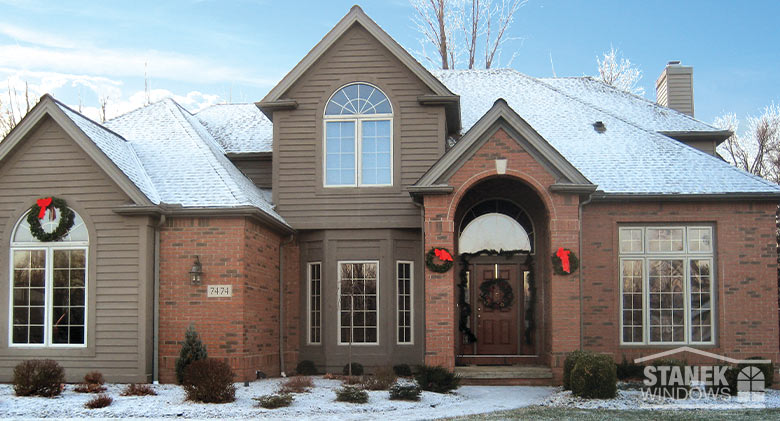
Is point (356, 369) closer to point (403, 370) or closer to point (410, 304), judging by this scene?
point (403, 370)

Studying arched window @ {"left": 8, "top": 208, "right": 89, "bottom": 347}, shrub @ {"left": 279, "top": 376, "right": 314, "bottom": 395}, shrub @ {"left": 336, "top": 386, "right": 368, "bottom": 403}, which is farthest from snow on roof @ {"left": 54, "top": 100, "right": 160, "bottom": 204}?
shrub @ {"left": 336, "top": 386, "right": 368, "bottom": 403}

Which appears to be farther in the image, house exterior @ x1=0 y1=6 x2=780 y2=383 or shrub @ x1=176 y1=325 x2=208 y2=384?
house exterior @ x1=0 y1=6 x2=780 y2=383

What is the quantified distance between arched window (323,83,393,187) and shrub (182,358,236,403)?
620 cm

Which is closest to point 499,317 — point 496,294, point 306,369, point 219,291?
point 496,294

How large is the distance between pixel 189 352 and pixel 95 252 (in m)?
2.90

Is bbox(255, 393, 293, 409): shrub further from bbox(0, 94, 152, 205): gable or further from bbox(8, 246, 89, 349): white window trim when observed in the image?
bbox(0, 94, 152, 205): gable

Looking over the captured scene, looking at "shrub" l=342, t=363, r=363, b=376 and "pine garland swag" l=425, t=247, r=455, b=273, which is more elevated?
"pine garland swag" l=425, t=247, r=455, b=273

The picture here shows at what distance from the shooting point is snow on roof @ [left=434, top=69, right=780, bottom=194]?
1745cm

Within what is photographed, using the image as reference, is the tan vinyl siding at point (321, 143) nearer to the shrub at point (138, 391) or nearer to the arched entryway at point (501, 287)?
the arched entryway at point (501, 287)

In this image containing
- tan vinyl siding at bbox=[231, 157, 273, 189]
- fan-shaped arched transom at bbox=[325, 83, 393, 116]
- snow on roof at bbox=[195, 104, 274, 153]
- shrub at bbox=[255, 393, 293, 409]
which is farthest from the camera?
snow on roof at bbox=[195, 104, 274, 153]

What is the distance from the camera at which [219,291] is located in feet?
50.8

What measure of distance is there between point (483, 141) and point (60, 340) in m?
9.15

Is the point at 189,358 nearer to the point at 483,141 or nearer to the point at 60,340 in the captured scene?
the point at 60,340

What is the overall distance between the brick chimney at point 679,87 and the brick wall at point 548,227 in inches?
330
